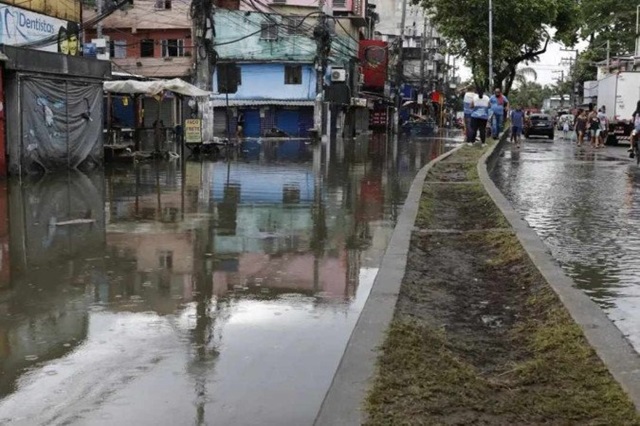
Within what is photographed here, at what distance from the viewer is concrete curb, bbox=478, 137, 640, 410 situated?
3770mm

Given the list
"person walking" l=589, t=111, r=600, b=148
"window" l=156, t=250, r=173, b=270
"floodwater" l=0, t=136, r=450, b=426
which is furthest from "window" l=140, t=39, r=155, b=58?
"window" l=156, t=250, r=173, b=270

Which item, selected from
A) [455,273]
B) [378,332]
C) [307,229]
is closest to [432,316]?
[378,332]

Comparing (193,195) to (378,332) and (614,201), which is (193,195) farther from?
(378,332)

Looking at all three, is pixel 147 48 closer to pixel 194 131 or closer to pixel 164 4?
pixel 164 4

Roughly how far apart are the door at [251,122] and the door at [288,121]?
45.5 inches

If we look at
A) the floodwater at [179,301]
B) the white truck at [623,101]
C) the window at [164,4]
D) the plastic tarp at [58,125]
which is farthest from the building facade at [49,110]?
the window at [164,4]

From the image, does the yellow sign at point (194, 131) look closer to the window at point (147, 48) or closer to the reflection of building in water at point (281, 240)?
the reflection of building in water at point (281, 240)

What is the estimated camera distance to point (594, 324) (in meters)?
4.64

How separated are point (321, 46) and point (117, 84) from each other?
19750 mm

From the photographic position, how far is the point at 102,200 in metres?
11.6

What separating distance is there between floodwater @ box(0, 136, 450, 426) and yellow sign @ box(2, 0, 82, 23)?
11256mm

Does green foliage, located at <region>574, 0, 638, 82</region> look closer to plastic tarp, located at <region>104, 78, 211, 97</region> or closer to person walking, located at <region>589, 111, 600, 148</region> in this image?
person walking, located at <region>589, 111, 600, 148</region>

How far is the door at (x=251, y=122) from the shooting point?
44.2m

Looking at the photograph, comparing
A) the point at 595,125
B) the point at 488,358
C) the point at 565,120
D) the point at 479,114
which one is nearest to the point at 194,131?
the point at 479,114
